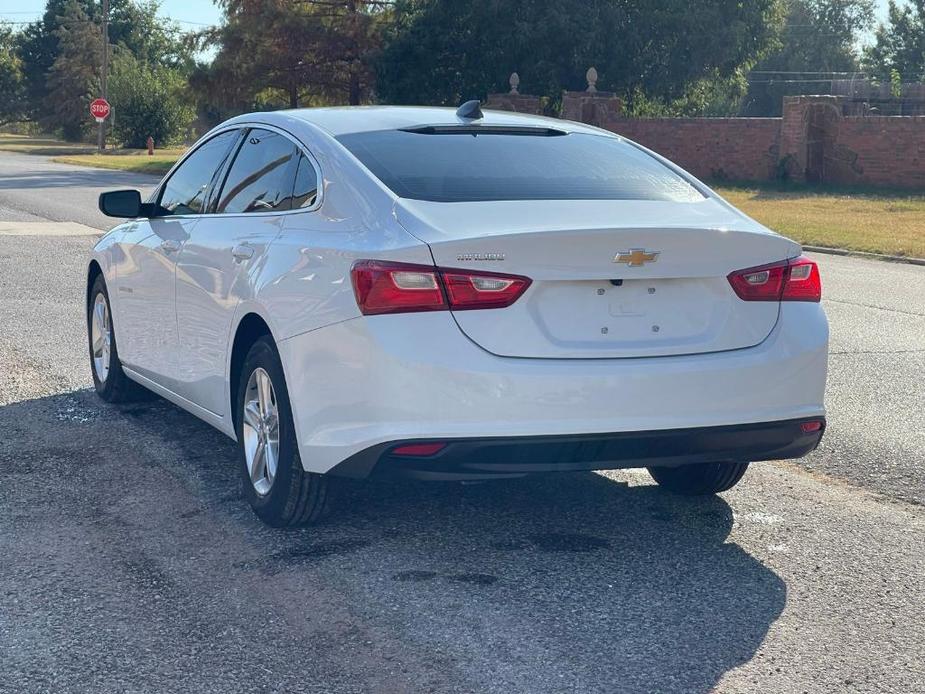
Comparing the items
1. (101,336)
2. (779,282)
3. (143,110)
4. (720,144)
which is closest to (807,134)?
(720,144)

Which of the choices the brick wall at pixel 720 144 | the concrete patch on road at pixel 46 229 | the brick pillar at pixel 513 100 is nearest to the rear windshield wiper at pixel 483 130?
the concrete patch on road at pixel 46 229

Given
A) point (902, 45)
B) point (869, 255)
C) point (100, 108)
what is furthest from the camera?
point (902, 45)

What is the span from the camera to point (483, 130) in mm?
5637

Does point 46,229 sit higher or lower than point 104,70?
lower

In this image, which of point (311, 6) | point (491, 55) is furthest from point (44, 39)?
point (491, 55)

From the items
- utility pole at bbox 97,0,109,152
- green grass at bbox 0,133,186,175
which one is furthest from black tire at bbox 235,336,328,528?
utility pole at bbox 97,0,109,152

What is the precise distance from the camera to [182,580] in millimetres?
4652

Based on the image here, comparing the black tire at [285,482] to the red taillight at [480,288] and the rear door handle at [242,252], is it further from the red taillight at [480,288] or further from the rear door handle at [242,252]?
the red taillight at [480,288]

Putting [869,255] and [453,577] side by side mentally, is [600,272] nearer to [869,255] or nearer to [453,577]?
[453,577]

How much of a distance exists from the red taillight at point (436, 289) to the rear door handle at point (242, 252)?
3.39 ft

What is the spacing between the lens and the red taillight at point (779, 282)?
4828 millimetres

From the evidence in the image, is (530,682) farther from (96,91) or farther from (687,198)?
(96,91)

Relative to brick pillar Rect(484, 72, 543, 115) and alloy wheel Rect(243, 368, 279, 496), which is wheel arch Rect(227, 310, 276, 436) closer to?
alloy wheel Rect(243, 368, 279, 496)

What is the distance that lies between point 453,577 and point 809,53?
4156 inches
